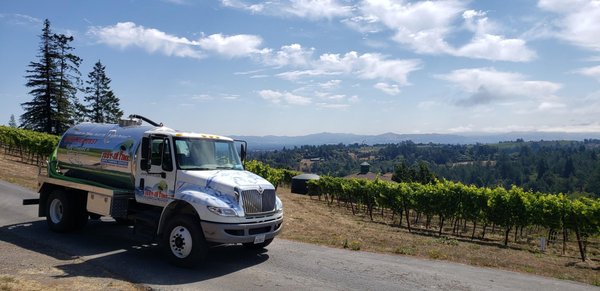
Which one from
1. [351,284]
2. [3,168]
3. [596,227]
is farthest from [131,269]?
[3,168]

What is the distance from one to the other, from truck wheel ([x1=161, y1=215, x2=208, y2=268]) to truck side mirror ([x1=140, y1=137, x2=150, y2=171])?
163cm

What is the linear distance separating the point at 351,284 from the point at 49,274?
5.95 meters

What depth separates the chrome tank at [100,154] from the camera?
11.0 metres

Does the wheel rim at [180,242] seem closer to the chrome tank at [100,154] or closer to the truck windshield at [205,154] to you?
the truck windshield at [205,154]

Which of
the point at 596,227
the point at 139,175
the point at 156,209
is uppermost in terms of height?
the point at 139,175

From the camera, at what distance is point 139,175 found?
10594 mm

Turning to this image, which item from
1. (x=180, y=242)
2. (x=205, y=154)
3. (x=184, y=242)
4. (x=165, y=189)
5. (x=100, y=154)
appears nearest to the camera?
(x=184, y=242)

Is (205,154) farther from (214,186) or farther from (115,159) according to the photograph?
(115,159)

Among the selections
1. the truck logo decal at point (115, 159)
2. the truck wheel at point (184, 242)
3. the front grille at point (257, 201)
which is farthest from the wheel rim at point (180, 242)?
the truck logo decal at point (115, 159)

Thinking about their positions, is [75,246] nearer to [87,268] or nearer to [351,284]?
[87,268]

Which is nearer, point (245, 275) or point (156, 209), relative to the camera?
point (245, 275)

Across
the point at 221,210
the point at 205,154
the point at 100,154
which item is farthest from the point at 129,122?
the point at 221,210

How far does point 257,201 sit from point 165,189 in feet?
7.24

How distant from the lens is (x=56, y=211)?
40.4ft
